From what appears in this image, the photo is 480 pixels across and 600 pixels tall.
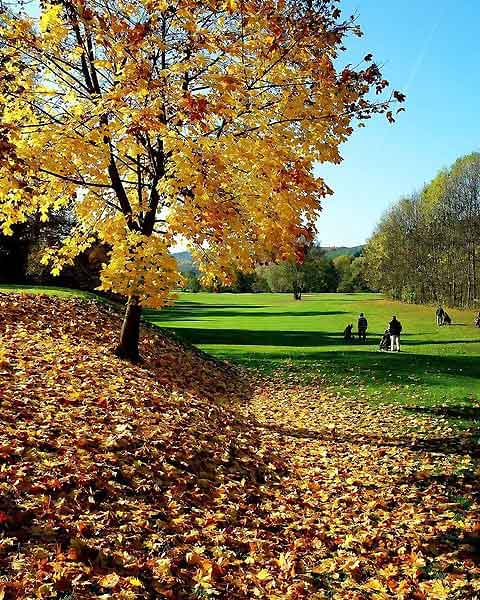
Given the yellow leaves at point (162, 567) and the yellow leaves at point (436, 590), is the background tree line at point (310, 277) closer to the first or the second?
the yellow leaves at point (436, 590)

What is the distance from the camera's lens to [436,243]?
55344 millimetres

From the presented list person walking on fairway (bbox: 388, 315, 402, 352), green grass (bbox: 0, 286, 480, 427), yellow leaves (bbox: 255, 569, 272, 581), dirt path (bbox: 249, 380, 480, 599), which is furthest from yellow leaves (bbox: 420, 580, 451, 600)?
person walking on fairway (bbox: 388, 315, 402, 352)

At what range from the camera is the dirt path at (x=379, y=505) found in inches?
185

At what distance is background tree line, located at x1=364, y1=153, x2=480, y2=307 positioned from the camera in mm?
50781

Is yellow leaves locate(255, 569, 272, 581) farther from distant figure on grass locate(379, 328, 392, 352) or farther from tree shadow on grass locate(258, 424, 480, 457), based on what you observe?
distant figure on grass locate(379, 328, 392, 352)

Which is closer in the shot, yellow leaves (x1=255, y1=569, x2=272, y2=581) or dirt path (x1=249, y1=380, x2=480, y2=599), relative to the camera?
yellow leaves (x1=255, y1=569, x2=272, y2=581)

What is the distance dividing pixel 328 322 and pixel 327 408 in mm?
30157

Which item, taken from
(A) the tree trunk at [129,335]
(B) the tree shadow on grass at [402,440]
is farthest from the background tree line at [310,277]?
(B) the tree shadow on grass at [402,440]

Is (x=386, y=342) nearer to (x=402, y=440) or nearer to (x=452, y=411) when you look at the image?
(x=452, y=411)

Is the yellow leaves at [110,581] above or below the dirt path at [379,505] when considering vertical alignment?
above

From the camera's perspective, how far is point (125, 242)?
8.88m

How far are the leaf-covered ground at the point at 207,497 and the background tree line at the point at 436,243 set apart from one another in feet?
144

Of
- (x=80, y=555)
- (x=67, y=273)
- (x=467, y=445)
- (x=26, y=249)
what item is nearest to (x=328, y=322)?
(x=67, y=273)

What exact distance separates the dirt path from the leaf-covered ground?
2 cm
